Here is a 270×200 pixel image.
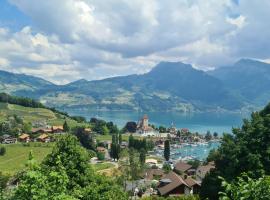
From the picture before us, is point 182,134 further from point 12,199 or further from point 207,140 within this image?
point 12,199

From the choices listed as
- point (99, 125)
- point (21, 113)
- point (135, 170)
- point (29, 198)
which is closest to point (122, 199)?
point (29, 198)

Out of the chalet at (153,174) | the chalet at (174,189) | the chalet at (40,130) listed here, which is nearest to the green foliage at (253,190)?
the chalet at (174,189)

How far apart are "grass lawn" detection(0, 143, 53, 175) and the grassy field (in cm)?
4612

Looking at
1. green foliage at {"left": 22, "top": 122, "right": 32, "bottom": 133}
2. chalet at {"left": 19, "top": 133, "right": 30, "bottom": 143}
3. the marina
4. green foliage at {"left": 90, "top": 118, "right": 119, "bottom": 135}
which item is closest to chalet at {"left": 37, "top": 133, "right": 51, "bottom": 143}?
chalet at {"left": 19, "top": 133, "right": 30, "bottom": 143}

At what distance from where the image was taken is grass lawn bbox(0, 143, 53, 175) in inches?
3375

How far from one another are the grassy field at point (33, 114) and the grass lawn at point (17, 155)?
4612 centimetres

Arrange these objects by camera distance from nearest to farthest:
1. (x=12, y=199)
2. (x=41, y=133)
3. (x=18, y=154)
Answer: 1. (x=12, y=199)
2. (x=18, y=154)
3. (x=41, y=133)

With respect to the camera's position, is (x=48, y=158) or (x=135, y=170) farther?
(x=135, y=170)

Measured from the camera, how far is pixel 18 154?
321 feet

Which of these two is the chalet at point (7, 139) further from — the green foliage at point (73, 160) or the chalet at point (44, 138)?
the green foliage at point (73, 160)

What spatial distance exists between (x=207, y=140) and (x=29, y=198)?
17925 cm

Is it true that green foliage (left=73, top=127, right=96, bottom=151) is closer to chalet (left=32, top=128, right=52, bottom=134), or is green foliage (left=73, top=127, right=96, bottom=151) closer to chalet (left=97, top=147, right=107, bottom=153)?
chalet (left=97, top=147, right=107, bottom=153)

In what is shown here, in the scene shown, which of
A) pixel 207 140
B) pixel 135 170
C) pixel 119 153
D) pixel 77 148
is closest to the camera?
pixel 77 148

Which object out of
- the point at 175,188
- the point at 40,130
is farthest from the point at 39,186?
the point at 40,130
